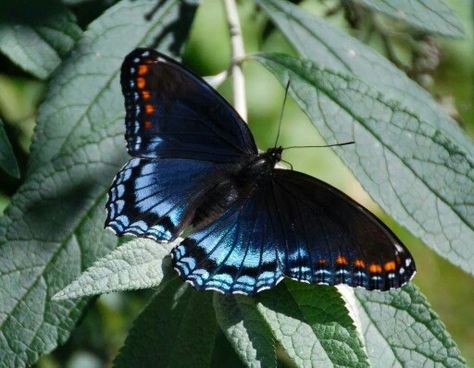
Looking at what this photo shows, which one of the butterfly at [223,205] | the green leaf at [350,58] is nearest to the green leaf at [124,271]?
the butterfly at [223,205]

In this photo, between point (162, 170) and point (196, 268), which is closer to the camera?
point (196, 268)

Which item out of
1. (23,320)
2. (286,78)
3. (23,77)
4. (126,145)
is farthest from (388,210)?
(23,77)

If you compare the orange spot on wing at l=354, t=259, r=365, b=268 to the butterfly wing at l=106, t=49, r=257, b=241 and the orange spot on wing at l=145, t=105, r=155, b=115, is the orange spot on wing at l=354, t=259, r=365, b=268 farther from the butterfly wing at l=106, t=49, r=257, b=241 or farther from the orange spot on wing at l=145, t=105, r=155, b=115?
the orange spot on wing at l=145, t=105, r=155, b=115

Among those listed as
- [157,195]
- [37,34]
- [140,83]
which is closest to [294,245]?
[157,195]

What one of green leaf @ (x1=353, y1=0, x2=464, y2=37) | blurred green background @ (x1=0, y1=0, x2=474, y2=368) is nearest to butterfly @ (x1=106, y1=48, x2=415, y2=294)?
green leaf @ (x1=353, y1=0, x2=464, y2=37)

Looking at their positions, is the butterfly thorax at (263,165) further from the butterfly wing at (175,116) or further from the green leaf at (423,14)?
the green leaf at (423,14)

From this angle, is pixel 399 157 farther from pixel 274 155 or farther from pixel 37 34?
pixel 37 34

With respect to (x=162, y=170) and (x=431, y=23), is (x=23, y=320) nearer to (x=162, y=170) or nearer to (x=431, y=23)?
(x=162, y=170)
